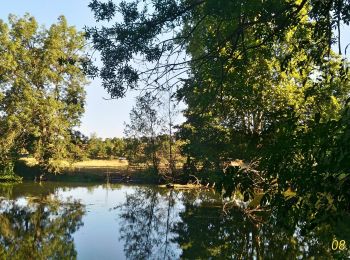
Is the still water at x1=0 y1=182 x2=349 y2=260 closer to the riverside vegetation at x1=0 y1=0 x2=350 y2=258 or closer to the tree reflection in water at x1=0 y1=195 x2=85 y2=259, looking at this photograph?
the tree reflection in water at x1=0 y1=195 x2=85 y2=259

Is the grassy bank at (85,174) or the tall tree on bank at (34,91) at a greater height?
the tall tree on bank at (34,91)

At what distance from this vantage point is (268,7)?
647 cm

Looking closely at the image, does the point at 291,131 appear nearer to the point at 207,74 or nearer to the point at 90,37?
the point at 207,74

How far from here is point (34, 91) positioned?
4356 centimetres

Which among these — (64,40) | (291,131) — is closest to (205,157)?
(291,131)

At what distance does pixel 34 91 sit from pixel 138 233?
28.7 meters

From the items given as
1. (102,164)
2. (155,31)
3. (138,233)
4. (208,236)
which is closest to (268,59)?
(155,31)

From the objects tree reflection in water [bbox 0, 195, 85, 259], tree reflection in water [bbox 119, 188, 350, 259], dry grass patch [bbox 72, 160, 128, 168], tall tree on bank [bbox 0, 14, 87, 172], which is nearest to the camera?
tree reflection in water [bbox 0, 195, 85, 259]

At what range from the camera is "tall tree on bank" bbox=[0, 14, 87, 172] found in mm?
42000

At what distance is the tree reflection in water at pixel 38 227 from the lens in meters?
14.3

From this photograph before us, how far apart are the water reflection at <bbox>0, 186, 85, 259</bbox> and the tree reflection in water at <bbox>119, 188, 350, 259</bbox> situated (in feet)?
8.04

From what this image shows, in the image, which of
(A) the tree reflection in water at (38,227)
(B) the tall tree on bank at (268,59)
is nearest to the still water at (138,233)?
(A) the tree reflection in water at (38,227)

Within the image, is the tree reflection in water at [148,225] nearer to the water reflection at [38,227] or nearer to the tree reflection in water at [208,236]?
the tree reflection in water at [208,236]

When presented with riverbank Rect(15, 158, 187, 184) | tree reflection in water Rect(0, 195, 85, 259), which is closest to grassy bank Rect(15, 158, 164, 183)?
riverbank Rect(15, 158, 187, 184)
